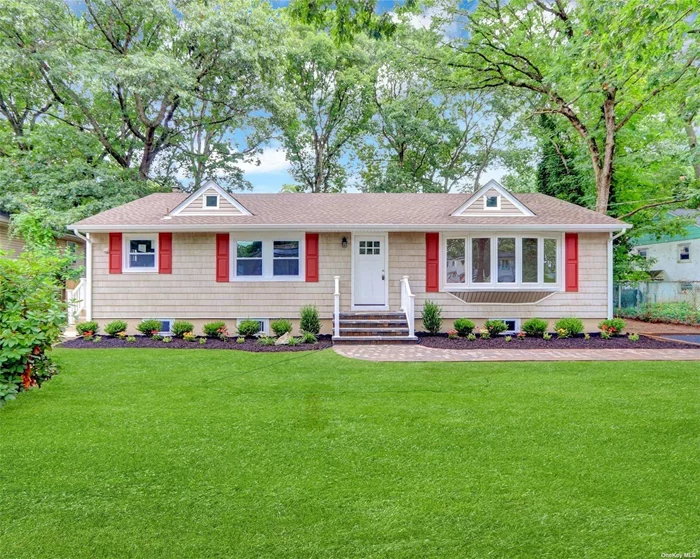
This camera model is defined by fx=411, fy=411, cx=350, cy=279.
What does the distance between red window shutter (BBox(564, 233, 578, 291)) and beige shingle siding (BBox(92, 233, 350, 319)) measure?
18.9ft

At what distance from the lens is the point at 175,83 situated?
15000 mm

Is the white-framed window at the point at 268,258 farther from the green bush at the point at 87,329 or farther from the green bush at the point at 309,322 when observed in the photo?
the green bush at the point at 87,329

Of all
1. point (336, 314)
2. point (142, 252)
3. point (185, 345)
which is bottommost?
point (185, 345)

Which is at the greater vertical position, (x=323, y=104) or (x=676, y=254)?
(x=323, y=104)

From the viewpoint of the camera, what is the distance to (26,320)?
4691mm

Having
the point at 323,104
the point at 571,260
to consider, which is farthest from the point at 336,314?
the point at 323,104

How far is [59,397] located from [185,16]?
16122 mm

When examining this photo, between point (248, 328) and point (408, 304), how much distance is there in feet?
13.1

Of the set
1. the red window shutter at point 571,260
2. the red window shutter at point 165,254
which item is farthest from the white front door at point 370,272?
the red window shutter at point 165,254

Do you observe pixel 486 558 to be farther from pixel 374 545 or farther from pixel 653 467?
pixel 653 467

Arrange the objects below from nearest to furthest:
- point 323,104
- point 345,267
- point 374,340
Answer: point 374,340, point 345,267, point 323,104

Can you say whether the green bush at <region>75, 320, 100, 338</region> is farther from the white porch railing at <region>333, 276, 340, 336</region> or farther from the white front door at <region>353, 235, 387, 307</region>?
the white front door at <region>353, 235, 387, 307</region>

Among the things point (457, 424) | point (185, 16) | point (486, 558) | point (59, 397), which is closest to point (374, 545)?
point (486, 558)

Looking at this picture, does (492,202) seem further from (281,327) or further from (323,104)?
(323,104)
